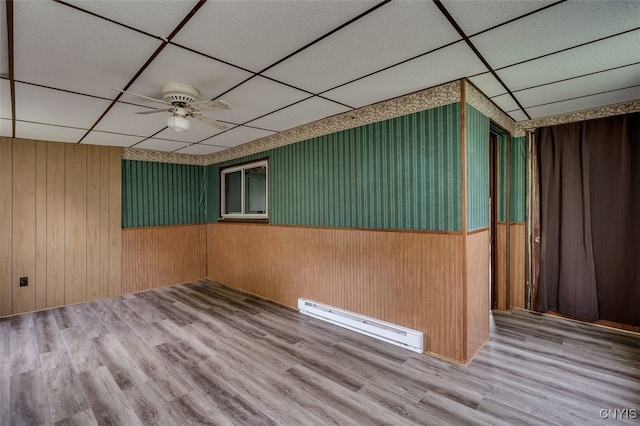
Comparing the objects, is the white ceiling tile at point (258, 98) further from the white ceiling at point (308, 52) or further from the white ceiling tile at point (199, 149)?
the white ceiling tile at point (199, 149)

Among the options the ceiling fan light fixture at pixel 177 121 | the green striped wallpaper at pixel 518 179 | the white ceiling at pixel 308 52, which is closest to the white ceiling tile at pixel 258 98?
the white ceiling at pixel 308 52

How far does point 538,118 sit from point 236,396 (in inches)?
176

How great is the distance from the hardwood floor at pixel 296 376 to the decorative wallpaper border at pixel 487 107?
2365mm

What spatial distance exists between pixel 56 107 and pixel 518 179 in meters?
5.39

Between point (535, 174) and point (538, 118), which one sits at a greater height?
point (538, 118)

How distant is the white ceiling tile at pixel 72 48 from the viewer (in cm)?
163

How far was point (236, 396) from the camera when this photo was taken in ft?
7.55

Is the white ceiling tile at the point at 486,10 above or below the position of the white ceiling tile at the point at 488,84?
below

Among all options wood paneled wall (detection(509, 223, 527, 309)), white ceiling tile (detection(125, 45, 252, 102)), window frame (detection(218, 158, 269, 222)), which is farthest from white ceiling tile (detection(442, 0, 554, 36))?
window frame (detection(218, 158, 269, 222))

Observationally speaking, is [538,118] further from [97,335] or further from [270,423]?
[97,335]

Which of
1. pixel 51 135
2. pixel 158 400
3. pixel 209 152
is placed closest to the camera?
pixel 158 400

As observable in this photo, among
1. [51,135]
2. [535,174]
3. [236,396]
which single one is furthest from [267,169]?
[535,174]

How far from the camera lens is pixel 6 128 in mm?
3729

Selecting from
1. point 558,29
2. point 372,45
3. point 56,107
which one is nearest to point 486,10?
point 558,29
